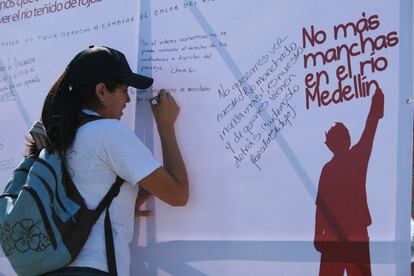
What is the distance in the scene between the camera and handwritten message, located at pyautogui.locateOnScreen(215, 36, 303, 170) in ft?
6.75

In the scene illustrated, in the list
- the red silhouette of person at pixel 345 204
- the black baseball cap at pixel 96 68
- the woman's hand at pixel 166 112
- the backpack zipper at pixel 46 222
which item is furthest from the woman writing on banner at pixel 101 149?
the red silhouette of person at pixel 345 204

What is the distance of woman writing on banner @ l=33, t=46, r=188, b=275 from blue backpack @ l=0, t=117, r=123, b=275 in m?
0.03

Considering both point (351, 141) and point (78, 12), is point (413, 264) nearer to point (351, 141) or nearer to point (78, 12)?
point (351, 141)

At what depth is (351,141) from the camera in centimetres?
194

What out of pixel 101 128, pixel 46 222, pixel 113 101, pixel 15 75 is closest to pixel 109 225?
pixel 46 222

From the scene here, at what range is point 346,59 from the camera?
196 centimetres

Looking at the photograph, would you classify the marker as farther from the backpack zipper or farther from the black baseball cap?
the backpack zipper

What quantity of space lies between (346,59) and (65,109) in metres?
0.95

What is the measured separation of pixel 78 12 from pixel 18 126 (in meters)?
0.60

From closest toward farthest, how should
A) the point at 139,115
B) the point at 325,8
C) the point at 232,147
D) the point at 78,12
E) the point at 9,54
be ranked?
the point at 325,8 < the point at 232,147 < the point at 139,115 < the point at 78,12 < the point at 9,54

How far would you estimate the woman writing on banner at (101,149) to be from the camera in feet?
6.09

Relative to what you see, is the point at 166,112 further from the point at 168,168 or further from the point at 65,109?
the point at 65,109

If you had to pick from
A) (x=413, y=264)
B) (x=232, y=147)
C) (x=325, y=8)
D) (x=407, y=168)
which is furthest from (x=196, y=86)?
(x=413, y=264)

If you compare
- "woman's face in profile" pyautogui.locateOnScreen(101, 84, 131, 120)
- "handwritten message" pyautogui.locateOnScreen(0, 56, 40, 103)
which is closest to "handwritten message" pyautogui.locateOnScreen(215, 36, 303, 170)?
"woman's face in profile" pyautogui.locateOnScreen(101, 84, 131, 120)
